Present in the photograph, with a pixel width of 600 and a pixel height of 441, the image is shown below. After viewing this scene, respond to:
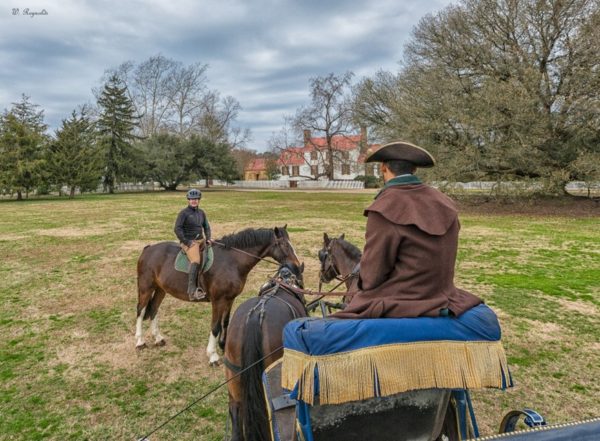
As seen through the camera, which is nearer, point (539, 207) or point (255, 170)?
point (539, 207)

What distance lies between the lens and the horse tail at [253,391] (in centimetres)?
271

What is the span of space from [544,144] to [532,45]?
18.2 ft

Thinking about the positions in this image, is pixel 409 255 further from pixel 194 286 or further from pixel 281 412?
pixel 194 286

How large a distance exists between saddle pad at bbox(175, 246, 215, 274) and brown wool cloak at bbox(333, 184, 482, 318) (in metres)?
3.37

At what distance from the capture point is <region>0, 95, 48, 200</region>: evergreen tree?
32.9 m

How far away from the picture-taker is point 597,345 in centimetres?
511

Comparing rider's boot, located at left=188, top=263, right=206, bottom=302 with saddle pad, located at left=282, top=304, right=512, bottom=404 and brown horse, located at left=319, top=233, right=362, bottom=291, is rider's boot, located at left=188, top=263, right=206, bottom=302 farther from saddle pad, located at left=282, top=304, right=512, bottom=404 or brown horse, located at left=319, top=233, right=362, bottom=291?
saddle pad, located at left=282, top=304, right=512, bottom=404

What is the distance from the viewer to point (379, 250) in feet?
6.39

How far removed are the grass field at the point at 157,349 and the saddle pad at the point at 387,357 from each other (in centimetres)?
207

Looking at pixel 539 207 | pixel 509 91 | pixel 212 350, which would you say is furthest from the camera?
pixel 539 207

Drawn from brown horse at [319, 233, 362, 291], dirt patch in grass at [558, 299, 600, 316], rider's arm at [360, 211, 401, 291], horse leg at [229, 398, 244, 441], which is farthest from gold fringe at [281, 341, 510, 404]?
dirt patch in grass at [558, 299, 600, 316]

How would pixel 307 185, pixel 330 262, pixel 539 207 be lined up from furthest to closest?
pixel 307 185
pixel 539 207
pixel 330 262

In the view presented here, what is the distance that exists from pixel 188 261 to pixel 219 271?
18.1 inches

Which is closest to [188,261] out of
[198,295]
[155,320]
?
[198,295]
